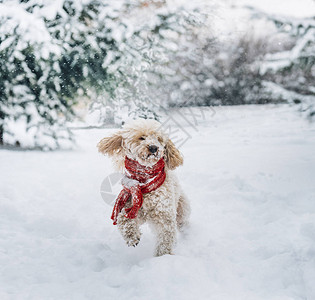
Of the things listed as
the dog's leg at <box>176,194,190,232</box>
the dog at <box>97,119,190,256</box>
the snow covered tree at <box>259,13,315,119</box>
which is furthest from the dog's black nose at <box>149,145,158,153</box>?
the snow covered tree at <box>259,13,315,119</box>

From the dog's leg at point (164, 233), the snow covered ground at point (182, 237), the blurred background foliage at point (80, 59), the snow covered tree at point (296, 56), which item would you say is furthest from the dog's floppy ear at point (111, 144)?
the blurred background foliage at point (80, 59)

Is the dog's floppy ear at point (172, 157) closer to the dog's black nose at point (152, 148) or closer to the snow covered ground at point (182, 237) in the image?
the dog's black nose at point (152, 148)

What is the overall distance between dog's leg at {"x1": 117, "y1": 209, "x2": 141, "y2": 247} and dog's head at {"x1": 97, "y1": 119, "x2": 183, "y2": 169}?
56 centimetres

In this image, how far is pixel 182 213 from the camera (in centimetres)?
336

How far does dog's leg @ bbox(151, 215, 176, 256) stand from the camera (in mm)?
2701

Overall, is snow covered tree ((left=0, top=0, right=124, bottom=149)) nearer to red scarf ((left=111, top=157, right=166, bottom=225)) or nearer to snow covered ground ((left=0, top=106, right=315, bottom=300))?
snow covered ground ((left=0, top=106, right=315, bottom=300))

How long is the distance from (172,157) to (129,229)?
0.82 meters

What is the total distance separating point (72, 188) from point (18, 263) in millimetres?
2186

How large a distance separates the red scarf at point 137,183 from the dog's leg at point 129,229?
63 millimetres

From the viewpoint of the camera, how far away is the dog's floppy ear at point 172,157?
9.69 feet

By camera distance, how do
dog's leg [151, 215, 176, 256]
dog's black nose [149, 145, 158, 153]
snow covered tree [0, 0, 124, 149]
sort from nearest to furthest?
dog's black nose [149, 145, 158, 153] → dog's leg [151, 215, 176, 256] → snow covered tree [0, 0, 124, 149]

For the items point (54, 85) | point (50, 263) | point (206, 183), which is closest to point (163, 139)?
point (50, 263)

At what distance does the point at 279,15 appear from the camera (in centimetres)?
354

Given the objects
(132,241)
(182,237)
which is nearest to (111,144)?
(132,241)
